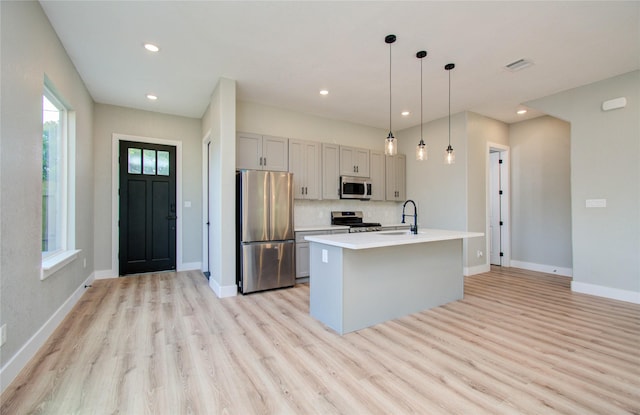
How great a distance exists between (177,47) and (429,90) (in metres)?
3.35

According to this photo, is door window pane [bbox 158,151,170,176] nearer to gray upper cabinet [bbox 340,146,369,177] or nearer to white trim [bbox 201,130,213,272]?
white trim [bbox 201,130,213,272]

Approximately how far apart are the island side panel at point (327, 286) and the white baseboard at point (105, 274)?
3.73 metres

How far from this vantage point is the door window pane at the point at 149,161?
17.0 ft

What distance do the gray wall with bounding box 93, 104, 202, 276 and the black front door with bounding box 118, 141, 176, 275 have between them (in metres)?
0.19

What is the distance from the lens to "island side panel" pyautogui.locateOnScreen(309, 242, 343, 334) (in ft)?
9.14

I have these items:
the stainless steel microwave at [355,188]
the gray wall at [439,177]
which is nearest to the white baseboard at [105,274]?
the stainless steel microwave at [355,188]

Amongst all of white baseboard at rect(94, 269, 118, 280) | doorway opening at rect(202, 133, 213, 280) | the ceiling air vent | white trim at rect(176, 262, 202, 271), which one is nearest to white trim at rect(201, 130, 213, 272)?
doorway opening at rect(202, 133, 213, 280)

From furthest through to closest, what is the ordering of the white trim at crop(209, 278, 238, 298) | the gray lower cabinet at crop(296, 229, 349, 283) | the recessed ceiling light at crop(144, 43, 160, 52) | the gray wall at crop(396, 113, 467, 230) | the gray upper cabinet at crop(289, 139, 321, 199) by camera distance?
the gray wall at crop(396, 113, 467, 230) < the gray upper cabinet at crop(289, 139, 321, 199) < the gray lower cabinet at crop(296, 229, 349, 283) < the white trim at crop(209, 278, 238, 298) < the recessed ceiling light at crop(144, 43, 160, 52)

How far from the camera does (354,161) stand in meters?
5.64

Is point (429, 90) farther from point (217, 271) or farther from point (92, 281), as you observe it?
point (92, 281)

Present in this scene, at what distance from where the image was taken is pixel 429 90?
4.28m

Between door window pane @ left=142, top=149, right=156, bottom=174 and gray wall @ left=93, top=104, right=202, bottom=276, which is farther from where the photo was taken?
door window pane @ left=142, top=149, right=156, bottom=174

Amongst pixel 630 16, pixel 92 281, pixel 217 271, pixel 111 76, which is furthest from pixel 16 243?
pixel 630 16

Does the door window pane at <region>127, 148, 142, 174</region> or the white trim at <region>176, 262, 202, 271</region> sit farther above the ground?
the door window pane at <region>127, 148, 142, 174</region>
